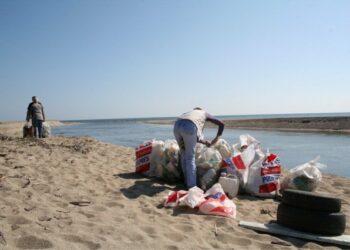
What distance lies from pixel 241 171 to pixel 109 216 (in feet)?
8.21

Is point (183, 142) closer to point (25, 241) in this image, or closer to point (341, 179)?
point (25, 241)

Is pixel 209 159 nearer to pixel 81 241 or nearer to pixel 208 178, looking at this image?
→ pixel 208 178

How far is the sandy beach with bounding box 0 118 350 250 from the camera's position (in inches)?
123

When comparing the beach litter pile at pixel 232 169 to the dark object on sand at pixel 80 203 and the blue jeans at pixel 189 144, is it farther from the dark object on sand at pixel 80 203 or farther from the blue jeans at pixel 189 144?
the dark object on sand at pixel 80 203

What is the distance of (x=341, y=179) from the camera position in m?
6.84

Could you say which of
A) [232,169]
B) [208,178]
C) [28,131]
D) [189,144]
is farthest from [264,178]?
[28,131]

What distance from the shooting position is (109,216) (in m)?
3.83

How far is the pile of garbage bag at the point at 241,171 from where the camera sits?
5.20m

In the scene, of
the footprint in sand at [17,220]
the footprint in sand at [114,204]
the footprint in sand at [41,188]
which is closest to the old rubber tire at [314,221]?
the footprint in sand at [114,204]

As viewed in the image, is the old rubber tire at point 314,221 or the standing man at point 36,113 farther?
the standing man at point 36,113

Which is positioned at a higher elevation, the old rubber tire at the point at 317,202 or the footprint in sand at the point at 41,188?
the old rubber tire at the point at 317,202

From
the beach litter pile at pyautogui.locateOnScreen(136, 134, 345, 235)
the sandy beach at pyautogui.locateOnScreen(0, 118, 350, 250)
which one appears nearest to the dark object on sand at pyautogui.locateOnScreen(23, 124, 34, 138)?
the sandy beach at pyautogui.locateOnScreen(0, 118, 350, 250)

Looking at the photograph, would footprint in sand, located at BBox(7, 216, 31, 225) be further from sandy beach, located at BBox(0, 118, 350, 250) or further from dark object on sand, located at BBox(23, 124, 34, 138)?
dark object on sand, located at BBox(23, 124, 34, 138)

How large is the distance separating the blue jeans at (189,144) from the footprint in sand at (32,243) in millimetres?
2798
